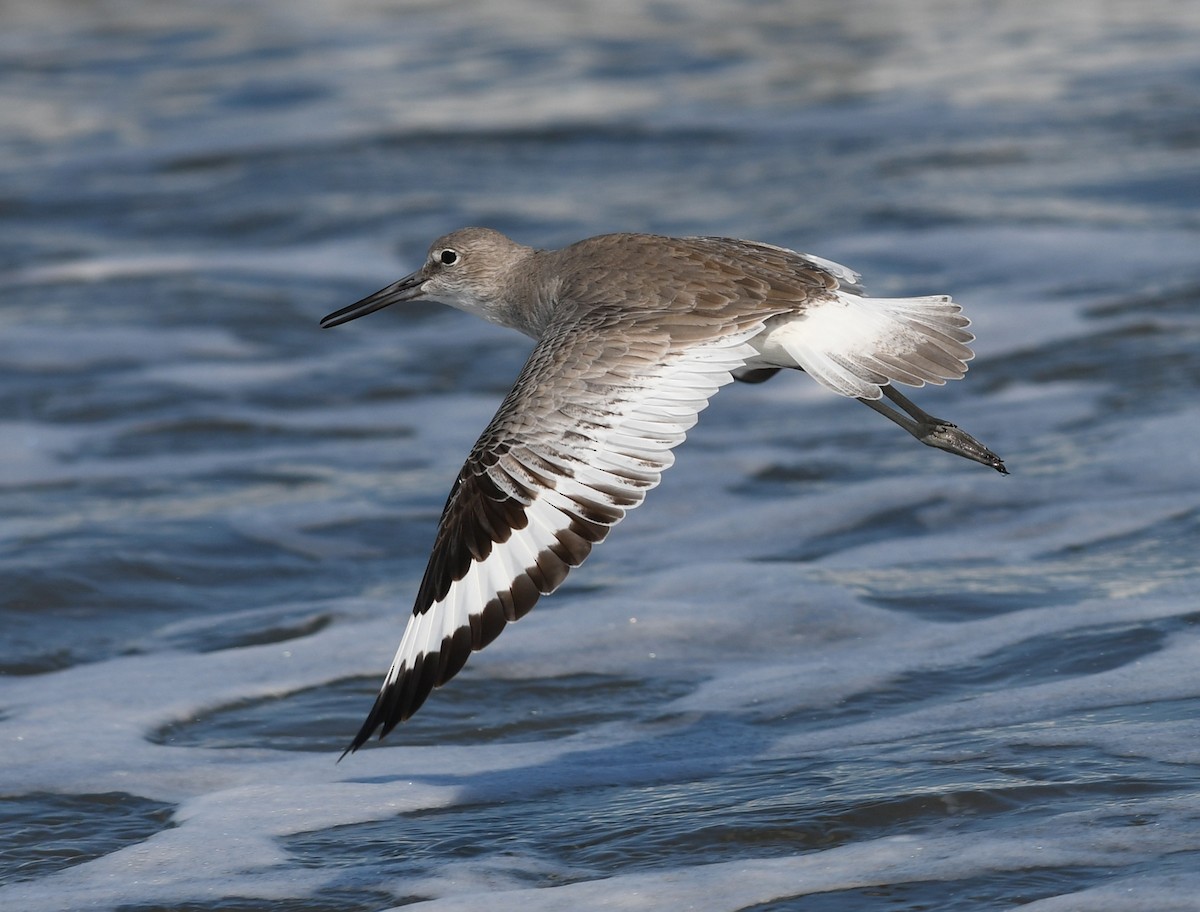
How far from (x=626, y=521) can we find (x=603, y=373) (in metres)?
2.25

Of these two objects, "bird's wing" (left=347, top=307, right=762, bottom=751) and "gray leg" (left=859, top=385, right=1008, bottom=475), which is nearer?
"bird's wing" (left=347, top=307, right=762, bottom=751)

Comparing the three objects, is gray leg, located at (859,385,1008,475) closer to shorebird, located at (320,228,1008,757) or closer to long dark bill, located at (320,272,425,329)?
shorebird, located at (320,228,1008,757)

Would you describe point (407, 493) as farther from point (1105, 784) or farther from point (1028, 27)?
point (1028, 27)

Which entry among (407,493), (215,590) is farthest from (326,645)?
(407,493)

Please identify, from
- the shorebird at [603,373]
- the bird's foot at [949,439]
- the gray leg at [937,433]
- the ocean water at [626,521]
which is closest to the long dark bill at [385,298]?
the shorebird at [603,373]

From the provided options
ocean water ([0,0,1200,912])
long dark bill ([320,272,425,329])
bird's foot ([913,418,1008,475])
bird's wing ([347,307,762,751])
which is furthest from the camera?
long dark bill ([320,272,425,329])

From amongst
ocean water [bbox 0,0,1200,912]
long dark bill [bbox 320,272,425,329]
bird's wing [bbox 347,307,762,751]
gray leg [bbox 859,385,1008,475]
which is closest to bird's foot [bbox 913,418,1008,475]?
gray leg [bbox 859,385,1008,475]

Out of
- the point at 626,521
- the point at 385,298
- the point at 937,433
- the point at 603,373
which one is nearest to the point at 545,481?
the point at 603,373

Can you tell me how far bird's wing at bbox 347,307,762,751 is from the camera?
3674 mm

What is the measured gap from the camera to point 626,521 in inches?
250

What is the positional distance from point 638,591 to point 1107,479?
161cm

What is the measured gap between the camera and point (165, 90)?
13375 millimetres

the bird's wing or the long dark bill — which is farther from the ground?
the long dark bill

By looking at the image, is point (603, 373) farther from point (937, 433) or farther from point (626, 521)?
point (626, 521)
